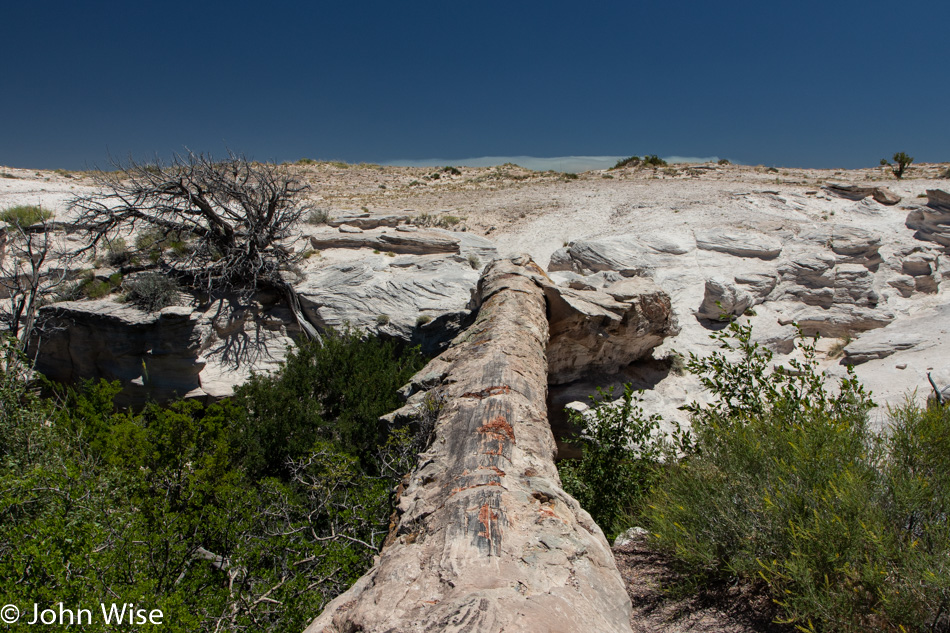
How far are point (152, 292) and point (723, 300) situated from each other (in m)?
13.6

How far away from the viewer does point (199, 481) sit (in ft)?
16.5

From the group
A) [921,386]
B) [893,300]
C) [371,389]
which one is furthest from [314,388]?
[893,300]

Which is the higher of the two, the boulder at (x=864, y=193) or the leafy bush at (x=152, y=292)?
the boulder at (x=864, y=193)

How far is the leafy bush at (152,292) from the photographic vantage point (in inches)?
408

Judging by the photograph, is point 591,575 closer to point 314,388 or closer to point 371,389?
point 371,389

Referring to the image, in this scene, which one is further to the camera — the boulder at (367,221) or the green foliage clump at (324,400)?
the boulder at (367,221)

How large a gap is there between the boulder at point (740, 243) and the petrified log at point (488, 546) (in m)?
12.0

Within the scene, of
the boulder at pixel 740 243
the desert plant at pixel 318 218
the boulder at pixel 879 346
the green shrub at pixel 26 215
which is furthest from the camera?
the desert plant at pixel 318 218

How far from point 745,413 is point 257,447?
6.66 m

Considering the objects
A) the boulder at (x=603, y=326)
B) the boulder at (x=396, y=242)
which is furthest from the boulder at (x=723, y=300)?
the boulder at (x=396, y=242)

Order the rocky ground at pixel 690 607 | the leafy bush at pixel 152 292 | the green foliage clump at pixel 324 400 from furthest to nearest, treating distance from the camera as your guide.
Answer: the leafy bush at pixel 152 292 → the green foliage clump at pixel 324 400 → the rocky ground at pixel 690 607

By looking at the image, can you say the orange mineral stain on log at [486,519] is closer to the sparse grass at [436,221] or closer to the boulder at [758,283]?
the boulder at [758,283]

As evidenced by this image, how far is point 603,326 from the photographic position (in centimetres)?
889

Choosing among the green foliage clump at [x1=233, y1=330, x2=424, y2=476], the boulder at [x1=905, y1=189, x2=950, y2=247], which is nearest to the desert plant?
the green foliage clump at [x1=233, y1=330, x2=424, y2=476]
